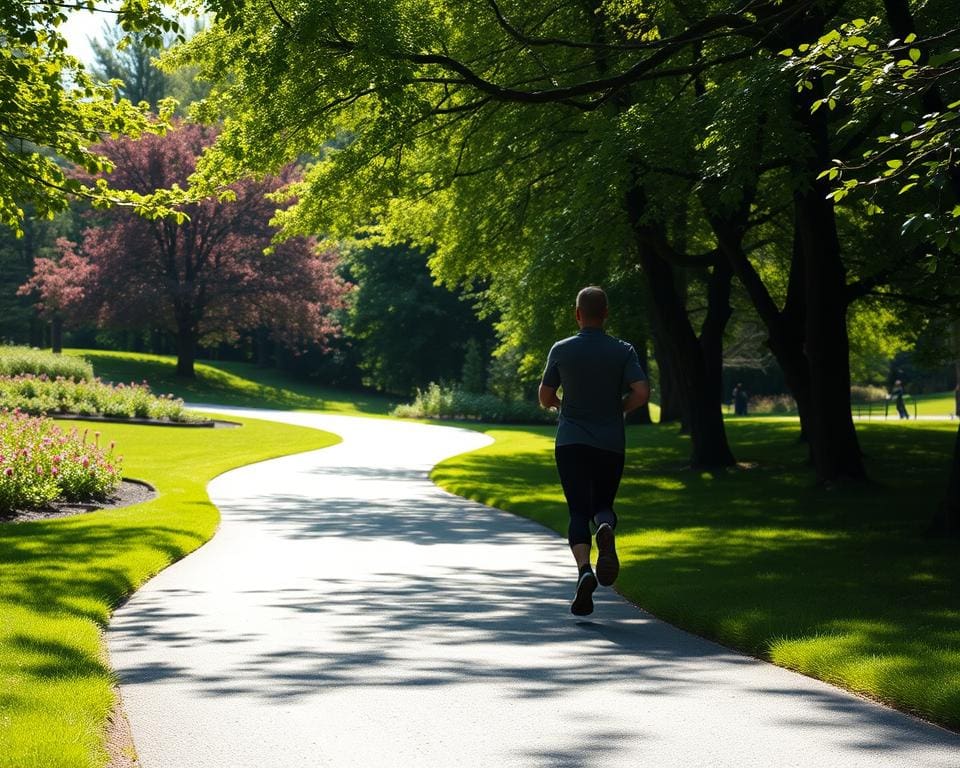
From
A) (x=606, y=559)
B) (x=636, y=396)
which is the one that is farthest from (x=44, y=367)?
(x=606, y=559)

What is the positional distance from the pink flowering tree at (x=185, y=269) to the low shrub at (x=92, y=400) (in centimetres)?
1846

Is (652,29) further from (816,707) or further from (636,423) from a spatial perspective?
(636,423)

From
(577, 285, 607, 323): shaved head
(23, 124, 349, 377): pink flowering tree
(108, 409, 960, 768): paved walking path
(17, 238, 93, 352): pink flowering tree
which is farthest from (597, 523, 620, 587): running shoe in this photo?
(17, 238, 93, 352): pink flowering tree

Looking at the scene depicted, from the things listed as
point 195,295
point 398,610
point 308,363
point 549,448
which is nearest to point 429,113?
point 398,610

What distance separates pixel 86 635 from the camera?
7.19 metres

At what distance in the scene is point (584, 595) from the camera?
802cm

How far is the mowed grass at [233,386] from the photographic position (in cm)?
5300

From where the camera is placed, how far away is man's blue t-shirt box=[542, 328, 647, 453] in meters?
7.92

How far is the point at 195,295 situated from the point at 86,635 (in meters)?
48.0

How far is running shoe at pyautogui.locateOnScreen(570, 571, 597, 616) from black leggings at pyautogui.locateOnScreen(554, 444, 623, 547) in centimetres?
25

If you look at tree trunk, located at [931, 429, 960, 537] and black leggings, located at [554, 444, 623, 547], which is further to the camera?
tree trunk, located at [931, 429, 960, 537]

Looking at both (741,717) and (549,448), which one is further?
(549,448)

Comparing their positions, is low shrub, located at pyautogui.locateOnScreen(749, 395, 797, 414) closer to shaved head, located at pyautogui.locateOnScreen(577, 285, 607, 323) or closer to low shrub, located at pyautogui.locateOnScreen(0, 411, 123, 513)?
low shrub, located at pyautogui.locateOnScreen(0, 411, 123, 513)

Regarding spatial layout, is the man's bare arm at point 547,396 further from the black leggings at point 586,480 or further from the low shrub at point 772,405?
the low shrub at point 772,405
